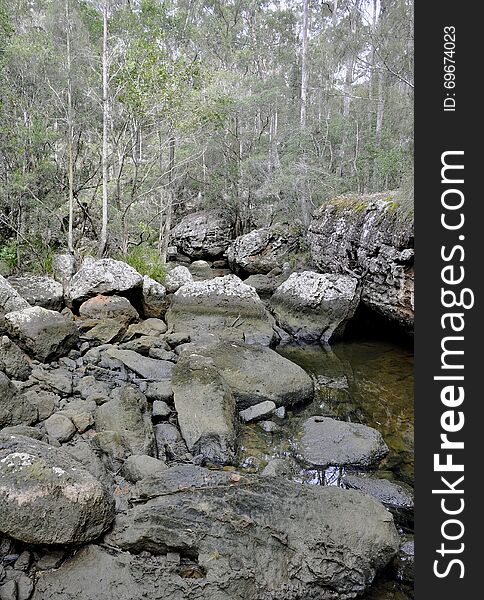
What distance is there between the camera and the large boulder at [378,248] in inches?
274

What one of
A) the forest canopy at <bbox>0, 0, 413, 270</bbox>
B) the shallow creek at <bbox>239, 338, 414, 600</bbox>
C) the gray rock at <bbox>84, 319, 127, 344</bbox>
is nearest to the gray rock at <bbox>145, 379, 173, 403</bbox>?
the shallow creek at <bbox>239, 338, 414, 600</bbox>

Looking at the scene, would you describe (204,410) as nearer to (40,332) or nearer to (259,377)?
(259,377)

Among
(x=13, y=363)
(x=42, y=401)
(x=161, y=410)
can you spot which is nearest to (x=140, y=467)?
(x=161, y=410)

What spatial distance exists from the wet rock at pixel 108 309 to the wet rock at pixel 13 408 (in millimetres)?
3558

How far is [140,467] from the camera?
347 cm

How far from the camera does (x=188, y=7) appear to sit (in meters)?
20.7

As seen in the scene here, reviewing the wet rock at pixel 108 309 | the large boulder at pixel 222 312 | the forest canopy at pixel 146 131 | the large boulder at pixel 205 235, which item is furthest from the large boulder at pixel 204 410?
the large boulder at pixel 205 235

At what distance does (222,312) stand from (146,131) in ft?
20.9

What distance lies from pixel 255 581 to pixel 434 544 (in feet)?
3.59

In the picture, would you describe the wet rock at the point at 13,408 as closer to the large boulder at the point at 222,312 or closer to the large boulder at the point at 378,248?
the large boulder at the point at 222,312

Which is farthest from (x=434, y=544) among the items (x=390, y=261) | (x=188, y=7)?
(x=188, y=7)

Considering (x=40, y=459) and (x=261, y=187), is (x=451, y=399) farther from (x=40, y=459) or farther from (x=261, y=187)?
(x=261, y=187)

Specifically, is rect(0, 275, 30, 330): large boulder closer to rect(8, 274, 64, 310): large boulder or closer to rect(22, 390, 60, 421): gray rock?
rect(8, 274, 64, 310): large boulder

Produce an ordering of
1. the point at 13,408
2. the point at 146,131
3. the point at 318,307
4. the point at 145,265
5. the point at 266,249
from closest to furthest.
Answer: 1. the point at 13,408
2. the point at 318,307
3. the point at 145,265
4. the point at 146,131
5. the point at 266,249
